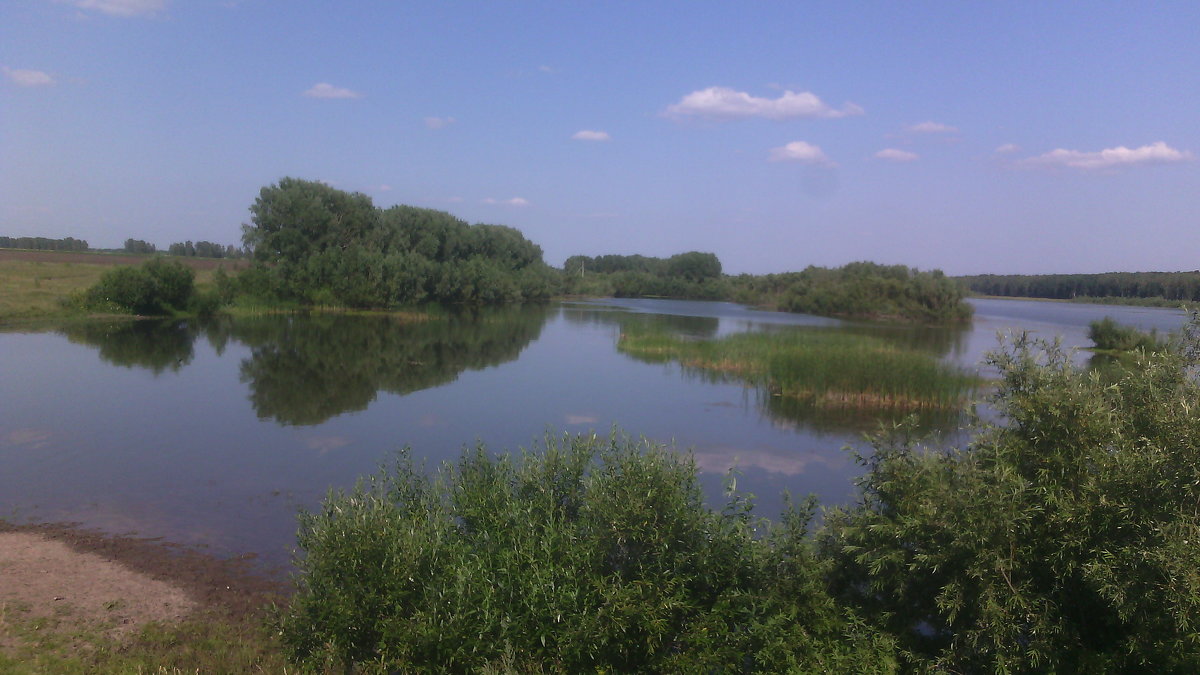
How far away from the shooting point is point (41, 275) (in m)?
40.2

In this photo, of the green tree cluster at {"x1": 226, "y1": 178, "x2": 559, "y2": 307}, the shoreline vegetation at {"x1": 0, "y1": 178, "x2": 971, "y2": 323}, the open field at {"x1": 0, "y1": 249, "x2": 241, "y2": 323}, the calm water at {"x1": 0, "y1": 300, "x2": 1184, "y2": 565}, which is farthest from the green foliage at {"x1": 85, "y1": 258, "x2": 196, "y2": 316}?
the calm water at {"x1": 0, "y1": 300, "x2": 1184, "y2": 565}

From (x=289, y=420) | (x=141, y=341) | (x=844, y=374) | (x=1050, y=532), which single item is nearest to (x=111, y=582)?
(x=1050, y=532)

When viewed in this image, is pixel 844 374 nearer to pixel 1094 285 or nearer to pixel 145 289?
pixel 145 289

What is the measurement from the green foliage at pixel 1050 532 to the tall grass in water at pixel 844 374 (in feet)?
40.9

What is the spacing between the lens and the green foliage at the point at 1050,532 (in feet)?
14.2

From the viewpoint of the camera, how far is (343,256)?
152ft

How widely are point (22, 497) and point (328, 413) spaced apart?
21.4 ft

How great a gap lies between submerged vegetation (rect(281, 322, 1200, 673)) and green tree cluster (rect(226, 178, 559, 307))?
42.2 m

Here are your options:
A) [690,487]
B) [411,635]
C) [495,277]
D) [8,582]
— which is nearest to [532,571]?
[411,635]

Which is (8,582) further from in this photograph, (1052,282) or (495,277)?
(1052,282)

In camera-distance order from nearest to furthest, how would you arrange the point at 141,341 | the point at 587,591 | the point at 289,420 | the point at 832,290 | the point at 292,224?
the point at 587,591 → the point at 289,420 → the point at 141,341 → the point at 292,224 → the point at 832,290

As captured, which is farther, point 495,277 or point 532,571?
point 495,277

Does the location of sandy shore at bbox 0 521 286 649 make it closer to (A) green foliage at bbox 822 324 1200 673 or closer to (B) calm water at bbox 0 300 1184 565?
(B) calm water at bbox 0 300 1184 565

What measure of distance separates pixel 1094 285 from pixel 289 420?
209 ft
